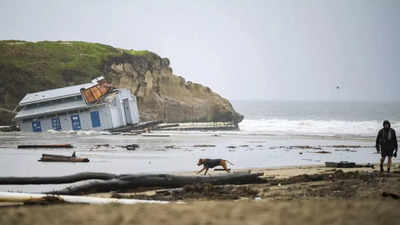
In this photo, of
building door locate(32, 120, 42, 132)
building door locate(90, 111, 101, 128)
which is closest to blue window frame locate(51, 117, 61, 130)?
building door locate(32, 120, 42, 132)

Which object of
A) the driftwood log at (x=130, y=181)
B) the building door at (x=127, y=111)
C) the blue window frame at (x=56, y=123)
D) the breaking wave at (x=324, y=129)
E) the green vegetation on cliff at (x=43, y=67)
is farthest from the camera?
the green vegetation on cliff at (x=43, y=67)

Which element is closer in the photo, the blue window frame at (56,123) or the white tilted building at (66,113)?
the white tilted building at (66,113)


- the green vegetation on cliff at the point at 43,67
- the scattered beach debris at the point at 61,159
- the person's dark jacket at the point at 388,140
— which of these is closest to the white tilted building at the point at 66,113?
the green vegetation on cliff at the point at 43,67

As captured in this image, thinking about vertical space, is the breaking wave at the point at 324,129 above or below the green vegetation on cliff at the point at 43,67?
below

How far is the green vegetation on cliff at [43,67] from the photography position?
2751 inches

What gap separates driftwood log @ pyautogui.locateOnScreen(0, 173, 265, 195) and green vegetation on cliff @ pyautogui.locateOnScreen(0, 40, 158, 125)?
2083 inches

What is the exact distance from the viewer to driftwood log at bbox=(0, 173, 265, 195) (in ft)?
45.1

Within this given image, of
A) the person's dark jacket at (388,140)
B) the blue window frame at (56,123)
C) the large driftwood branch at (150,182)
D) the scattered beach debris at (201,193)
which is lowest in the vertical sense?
the scattered beach debris at (201,193)

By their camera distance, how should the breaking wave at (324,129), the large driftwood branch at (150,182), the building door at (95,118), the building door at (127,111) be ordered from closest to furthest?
the large driftwood branch at (150,182)
the building door at (95,118)
the breaking wave at (324,129)
the building door at (127,111)

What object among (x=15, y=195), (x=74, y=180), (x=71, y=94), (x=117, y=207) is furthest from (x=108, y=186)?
(x=71, y=94)

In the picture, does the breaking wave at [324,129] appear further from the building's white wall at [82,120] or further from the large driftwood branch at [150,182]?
the large driftwood branch at [150,182]

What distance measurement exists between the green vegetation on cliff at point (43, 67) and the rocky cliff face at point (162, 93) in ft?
6.73

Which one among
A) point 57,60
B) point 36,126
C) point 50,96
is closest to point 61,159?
point 50,96

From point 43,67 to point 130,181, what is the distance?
6596 cm
